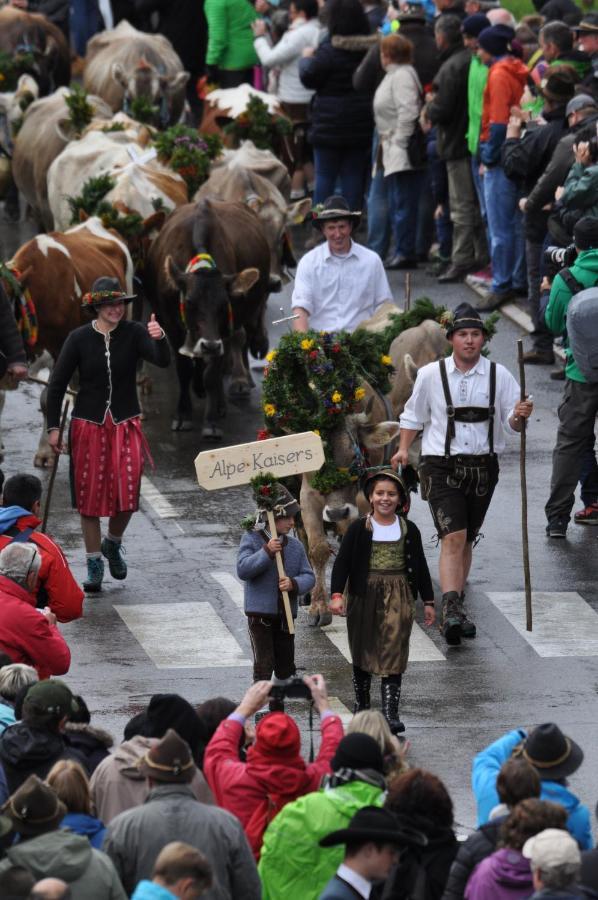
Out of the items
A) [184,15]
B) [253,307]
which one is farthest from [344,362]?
[184,15]

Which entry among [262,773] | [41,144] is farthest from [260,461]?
[41,144]

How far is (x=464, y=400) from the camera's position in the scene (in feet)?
42.8

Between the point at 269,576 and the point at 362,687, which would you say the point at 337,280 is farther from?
the point at 362,687

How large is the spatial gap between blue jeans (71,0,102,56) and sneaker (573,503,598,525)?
18.6 m

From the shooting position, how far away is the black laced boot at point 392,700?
1130cm

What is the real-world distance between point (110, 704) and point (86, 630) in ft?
4.92

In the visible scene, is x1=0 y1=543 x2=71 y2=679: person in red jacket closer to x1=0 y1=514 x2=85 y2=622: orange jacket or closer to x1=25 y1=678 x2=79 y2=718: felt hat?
x1=0 y1=514 x2=85 y2=622: orange jacket

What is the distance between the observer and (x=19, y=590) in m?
10.4

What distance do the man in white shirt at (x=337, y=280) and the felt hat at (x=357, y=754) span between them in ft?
25.2

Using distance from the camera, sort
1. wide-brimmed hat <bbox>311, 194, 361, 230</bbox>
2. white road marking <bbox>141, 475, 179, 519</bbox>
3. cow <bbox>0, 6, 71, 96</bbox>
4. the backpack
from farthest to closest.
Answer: cow <bbox>0, 6, 71, 96</bbox> → white road marking <bbox>141, 475, 179, 519</bbox> → wide-brimmed hat <bbox>311, 194, 361, 230</bbox> → the backpack

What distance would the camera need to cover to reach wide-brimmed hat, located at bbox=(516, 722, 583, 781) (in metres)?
7.87

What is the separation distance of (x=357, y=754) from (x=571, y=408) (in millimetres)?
7408

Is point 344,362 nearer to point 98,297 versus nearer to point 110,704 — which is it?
point 98,297

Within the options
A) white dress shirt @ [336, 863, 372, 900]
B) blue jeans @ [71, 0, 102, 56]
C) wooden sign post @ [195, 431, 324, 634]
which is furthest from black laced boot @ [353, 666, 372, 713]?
blue jeans @ [71, 0, 102, 56]
